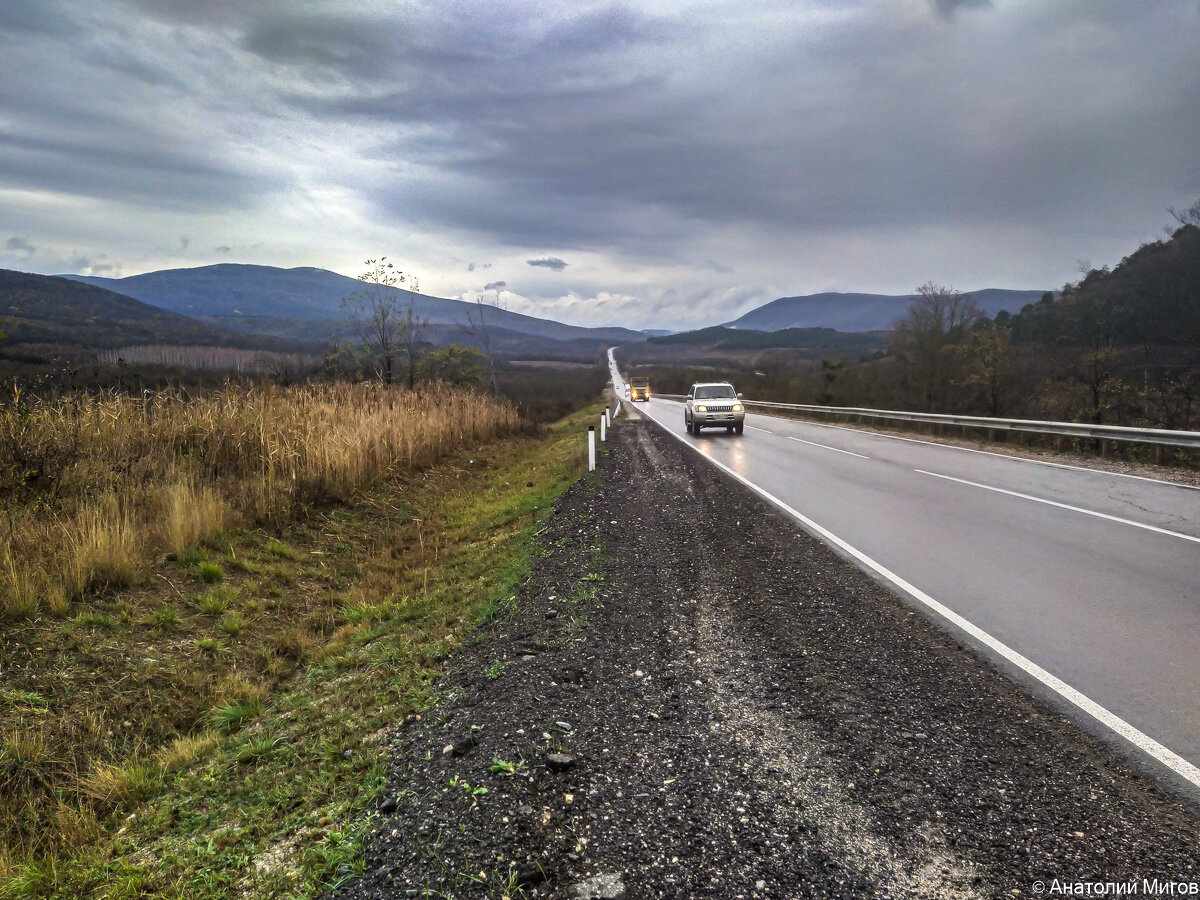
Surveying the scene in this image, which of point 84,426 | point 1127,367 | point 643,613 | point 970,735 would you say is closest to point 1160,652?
point 970,735

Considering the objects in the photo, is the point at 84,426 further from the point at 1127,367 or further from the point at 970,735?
the point at 1127,367

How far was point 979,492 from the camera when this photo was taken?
10.7 m

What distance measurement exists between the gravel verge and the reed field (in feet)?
7.09

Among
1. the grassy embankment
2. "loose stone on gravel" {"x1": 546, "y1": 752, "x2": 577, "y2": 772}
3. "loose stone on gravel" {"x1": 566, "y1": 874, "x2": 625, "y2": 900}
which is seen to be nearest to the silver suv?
the grassy embankment

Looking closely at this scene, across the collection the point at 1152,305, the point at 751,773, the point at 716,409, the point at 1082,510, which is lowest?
the point at 751,773

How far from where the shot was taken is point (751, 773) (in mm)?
3260

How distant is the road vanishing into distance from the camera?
13.0 feet

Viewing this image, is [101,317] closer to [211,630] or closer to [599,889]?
[211,630]

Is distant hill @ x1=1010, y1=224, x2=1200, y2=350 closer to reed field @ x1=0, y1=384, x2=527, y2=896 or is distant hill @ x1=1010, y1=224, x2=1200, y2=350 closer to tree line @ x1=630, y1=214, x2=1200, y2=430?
tree line @ x1=630, y1=214, x2=1200, y2=430

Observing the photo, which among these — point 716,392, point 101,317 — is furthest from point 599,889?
point 101,317

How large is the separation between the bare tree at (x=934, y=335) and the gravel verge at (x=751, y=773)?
135 ft

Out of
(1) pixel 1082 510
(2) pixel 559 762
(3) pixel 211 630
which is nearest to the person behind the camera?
(2) pixel 559 762

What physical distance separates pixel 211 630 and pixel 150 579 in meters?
1.02

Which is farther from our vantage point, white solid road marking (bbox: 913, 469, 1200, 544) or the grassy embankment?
white solid road marking (bbox: 913, 469, 1200, 544)
